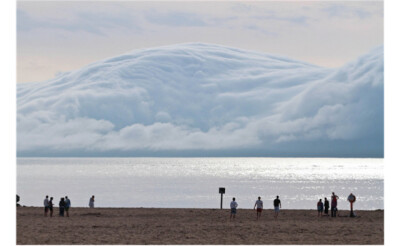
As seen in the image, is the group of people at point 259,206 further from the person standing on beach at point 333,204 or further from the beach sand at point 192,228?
the person standing on beach at point 333,204

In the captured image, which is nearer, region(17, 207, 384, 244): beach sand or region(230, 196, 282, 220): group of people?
region(17, 207, 384, 244): beach sand

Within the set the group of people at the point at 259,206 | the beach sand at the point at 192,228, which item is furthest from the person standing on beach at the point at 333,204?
the group of people at the point at 259,206

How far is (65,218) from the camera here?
45500 mm

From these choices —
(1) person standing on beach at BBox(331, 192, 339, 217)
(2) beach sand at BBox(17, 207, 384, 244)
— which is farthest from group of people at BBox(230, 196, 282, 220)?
(1) person standing on beach at BBox(331, 192, 339, 217)

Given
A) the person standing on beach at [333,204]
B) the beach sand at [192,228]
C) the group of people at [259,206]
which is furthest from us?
the person standing on beach at [333,204]

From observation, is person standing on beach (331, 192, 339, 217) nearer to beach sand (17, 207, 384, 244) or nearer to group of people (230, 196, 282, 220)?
beach sand (17, 207, 384, 244)

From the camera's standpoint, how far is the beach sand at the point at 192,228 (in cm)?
3284

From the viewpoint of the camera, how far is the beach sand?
3284 cm

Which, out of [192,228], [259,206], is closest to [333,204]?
[259,206]
